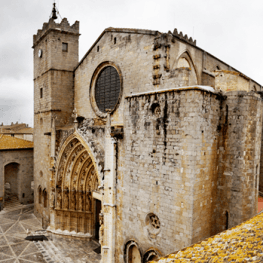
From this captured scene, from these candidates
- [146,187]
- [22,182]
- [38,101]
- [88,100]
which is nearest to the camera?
[146,187]

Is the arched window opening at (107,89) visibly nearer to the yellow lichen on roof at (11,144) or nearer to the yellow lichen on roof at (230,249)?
the yellow lichen on roof at (230,249)

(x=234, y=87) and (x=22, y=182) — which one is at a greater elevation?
(x=234, y=87)

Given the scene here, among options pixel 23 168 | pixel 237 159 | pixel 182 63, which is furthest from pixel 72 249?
pixel 182 63

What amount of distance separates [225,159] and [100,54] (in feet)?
30.8

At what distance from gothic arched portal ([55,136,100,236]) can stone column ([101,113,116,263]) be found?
13.4 feet

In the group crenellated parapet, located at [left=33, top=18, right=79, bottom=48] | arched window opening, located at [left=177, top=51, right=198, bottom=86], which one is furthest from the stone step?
crenellated parapet, located at [left=33, top=18, right=79, bottom=48]

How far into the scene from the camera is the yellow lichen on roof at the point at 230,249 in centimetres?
371

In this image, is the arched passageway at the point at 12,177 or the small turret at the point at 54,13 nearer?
the small turret at the point at 54,13

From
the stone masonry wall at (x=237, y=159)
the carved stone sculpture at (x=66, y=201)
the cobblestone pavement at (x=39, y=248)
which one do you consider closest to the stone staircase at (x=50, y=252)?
the cobblestone pavement at (x=39, y=248)

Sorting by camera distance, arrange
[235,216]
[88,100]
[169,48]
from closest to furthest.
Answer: [235,216]
[169,48]
[88,100]

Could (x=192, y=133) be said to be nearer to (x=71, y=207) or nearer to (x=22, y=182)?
(x=71, y=207)

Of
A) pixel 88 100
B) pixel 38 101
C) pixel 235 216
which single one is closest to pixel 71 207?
pixel 88 100

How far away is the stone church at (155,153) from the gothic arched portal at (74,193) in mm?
59

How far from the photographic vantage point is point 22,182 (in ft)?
66.2
